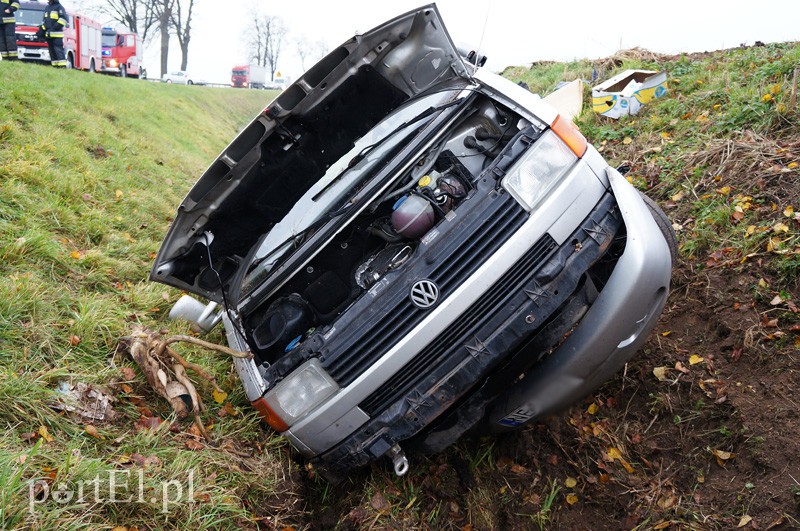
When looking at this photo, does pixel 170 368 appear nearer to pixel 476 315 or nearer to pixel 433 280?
pixel 433 280

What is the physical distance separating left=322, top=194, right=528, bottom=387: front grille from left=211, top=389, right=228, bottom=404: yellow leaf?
1133 millimetres

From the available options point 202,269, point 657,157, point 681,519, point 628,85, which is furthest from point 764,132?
point 202,269

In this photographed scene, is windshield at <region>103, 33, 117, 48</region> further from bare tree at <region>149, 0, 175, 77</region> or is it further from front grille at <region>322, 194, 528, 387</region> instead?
front grille at <region>322, 194, 528, 387</region>

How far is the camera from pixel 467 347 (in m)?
2.47

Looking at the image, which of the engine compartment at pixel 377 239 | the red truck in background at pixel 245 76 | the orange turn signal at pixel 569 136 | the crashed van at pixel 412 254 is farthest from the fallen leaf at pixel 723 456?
the red truck in background at pixel 245 76

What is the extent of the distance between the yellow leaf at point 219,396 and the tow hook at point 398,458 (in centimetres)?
121

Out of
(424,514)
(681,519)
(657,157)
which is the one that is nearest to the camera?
(681,519)

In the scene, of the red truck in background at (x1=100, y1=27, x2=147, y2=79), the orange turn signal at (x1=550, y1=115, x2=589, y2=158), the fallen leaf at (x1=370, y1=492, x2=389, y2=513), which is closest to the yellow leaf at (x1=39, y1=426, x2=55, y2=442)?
the fallen leaf at (x1=370, y1=492, x2=389, y2=513)

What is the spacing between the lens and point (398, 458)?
270 cm

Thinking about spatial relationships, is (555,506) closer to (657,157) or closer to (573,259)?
(573,259)

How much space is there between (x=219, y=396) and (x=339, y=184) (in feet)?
4.75

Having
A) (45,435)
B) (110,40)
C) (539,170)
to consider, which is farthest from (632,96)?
(110,40)

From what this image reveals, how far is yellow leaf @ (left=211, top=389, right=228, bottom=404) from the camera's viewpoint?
340cm

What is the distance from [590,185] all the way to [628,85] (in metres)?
4.38
